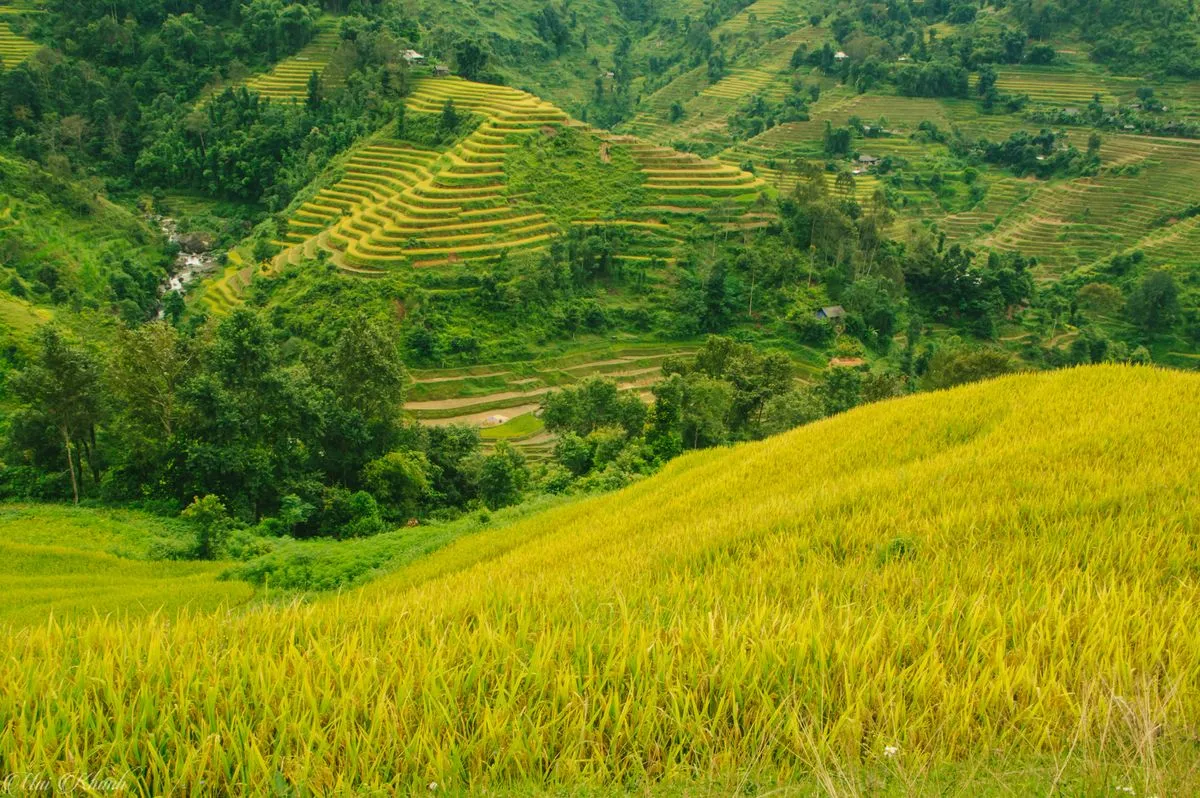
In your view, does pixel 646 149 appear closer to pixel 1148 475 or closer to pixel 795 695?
pixel 1148 475

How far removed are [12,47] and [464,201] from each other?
39357 mm

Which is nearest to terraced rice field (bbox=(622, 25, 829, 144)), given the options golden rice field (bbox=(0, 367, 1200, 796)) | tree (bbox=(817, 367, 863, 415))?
tree (bbox=(817, 367, 863, 415))

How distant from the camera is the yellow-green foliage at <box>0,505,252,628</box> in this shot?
23.0ft

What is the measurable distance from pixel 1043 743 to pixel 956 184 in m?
58.7

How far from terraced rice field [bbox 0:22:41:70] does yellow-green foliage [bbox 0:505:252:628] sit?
1941 inches

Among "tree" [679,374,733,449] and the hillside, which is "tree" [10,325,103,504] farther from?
"tree" [679,374,733,449]

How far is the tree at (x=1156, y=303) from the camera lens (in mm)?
33875

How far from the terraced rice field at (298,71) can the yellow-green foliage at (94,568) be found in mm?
39839

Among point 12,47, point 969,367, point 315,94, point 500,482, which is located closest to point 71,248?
point 315,94

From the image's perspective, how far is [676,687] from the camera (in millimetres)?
1978

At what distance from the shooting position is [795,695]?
201 cm

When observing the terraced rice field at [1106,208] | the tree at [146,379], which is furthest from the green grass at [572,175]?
the terraced rice field at [1106,208]

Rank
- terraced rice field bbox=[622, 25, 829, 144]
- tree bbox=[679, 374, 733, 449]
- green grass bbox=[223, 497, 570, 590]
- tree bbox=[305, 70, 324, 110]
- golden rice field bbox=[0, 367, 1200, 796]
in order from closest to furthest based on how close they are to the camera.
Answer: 1. golden rice field bbox=[0, 367, 1200, 796]
2. green grass bbox=[223, 497, 570, 590]
3. tree bbox=[679, 374, 733, 449]
4. tree bbox=[305, 70, 324, 110]
5. terraced rice field bbox=[622, 25, 829, 144]

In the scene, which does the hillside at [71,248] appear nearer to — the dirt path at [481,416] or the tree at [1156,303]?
the dirt path at [481,416]
